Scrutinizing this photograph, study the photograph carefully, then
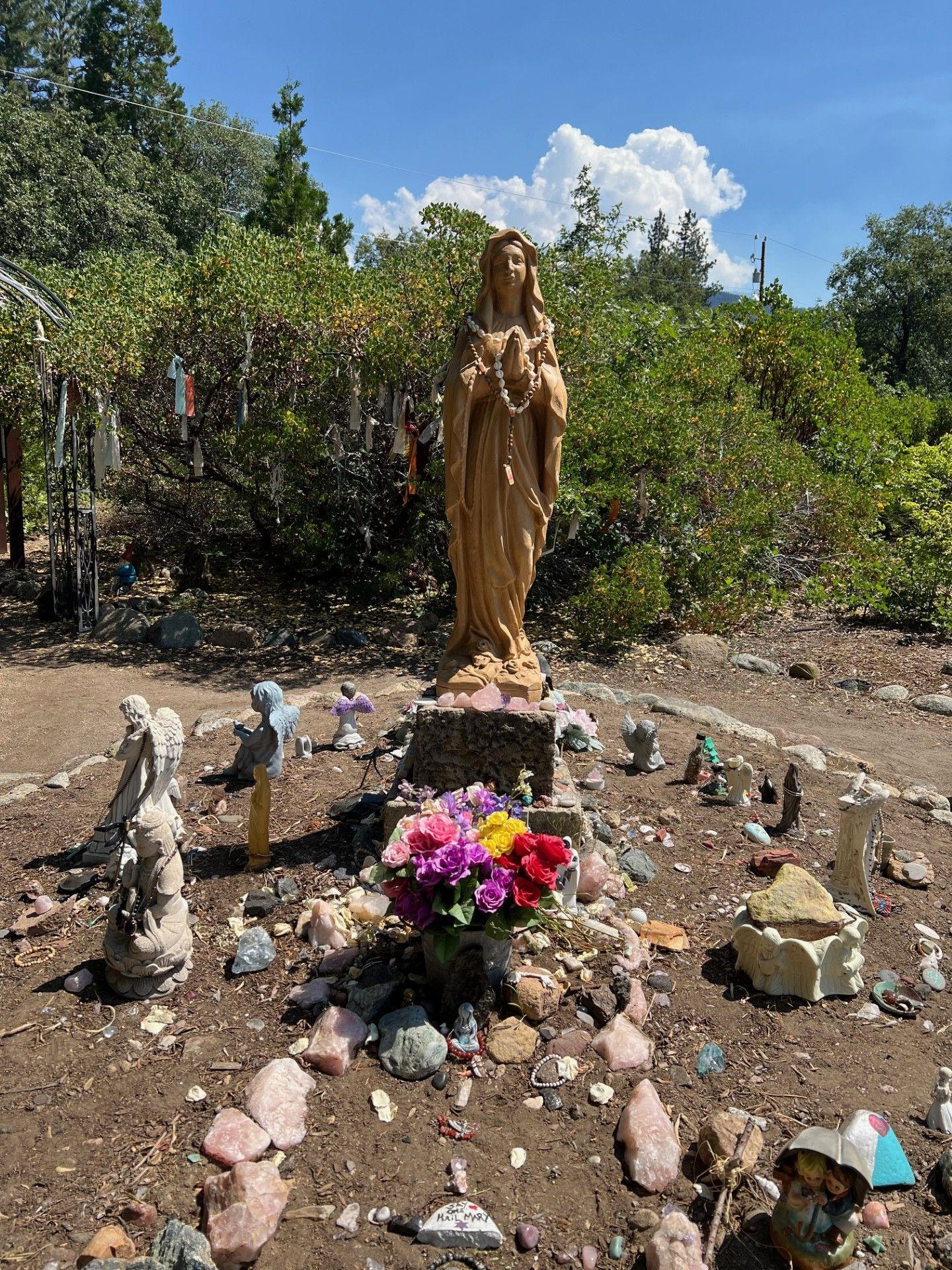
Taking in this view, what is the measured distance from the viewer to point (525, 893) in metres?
3.43

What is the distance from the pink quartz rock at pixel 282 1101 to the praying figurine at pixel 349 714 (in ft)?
11.1

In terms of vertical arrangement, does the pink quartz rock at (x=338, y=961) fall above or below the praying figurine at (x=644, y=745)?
below

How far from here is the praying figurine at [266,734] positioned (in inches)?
230

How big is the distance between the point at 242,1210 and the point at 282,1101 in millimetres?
500

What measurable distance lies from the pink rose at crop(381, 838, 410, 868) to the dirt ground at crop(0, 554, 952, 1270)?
0.81 metres

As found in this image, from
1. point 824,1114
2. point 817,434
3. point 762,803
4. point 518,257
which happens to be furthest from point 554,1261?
point 817,434

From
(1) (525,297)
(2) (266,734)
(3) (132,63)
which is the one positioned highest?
(3) (132,63)

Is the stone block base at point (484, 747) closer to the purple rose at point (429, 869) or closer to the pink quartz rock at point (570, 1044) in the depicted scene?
the purple rose at point (429, 869)

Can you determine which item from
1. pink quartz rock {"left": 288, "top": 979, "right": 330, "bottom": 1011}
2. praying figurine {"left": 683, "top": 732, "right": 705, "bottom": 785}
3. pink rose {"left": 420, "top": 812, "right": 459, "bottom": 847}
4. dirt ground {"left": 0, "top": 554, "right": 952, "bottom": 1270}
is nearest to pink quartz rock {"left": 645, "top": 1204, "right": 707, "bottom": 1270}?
dirt ground {"left": 0, "top": 554, "right": 952, "bottom": 1270}

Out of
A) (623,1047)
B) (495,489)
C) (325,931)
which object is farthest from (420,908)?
(495,489)

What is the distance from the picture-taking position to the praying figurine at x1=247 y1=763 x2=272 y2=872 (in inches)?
186

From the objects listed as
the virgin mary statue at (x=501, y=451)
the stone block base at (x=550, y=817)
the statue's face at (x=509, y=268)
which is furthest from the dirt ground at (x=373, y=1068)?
the statue's face at (x=509, y=268)

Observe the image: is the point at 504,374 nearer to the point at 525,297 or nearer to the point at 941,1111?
the point at 525,297

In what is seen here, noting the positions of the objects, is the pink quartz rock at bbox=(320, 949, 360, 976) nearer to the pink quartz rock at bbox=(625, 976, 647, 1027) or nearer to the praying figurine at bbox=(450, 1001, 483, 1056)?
the praying figurine at bbox=(450, 1001, 483, 1056)
